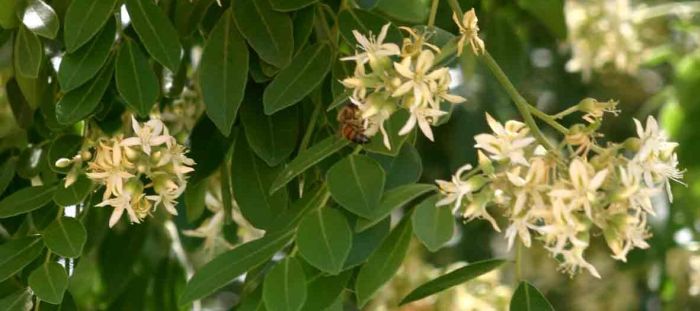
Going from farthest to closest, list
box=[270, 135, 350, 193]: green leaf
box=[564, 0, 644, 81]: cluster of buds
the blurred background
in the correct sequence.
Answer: box=[564, 0, 644, 81]: cluster of buds
the blurred background
box=[270, 135, 350, 193]: green leaf

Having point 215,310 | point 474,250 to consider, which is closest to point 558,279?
point 474,250

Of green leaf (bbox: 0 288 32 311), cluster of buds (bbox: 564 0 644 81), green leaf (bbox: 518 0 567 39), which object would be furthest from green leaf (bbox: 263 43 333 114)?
cluster of buds (bbox: 564 0 644 81)

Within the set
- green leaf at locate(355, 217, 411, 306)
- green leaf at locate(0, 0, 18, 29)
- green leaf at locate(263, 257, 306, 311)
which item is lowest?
green leaf at locate(263, 257, 306, 311)

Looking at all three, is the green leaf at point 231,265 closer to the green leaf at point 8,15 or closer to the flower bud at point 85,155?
the flower bud at point 85,155

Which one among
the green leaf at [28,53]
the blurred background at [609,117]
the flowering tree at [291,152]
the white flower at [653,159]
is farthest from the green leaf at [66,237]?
the blurred background at [609,117]

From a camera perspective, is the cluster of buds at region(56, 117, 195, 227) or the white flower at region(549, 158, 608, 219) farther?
the cluster of buds at region(56, 117, 195, 227)

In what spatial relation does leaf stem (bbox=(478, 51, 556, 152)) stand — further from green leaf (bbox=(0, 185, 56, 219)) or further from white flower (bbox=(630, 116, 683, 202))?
green leaf (bbox=(0, 185, 56, 219))

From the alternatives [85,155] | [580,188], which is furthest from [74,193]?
[580,188]
